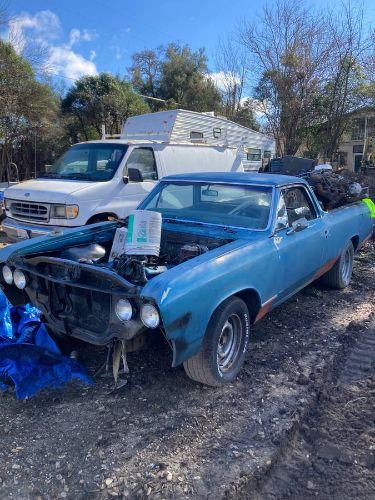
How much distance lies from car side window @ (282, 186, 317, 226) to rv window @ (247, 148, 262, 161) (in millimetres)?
11757

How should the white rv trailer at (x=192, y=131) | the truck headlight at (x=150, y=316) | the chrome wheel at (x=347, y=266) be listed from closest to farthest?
the truck headlight at (x=150, y=316)
the chrome wheel at (x=347, y=266)
the white rv trailer at (x=192, y=131)

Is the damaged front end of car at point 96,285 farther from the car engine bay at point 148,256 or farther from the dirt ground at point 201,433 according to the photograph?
the dirt ground at point 201,433

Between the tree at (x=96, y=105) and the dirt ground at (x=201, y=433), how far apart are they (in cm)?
1957

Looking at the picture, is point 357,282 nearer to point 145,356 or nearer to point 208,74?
point 145,356

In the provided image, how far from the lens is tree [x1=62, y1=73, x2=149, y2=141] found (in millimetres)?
21359

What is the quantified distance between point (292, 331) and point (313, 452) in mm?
1839

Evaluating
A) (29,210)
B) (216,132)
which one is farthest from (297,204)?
(216,132)

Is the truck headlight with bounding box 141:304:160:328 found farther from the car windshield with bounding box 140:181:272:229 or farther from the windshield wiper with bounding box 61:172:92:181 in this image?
the windshield wiper with bounding box 61:172:92:181

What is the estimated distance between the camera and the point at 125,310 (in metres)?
2.84


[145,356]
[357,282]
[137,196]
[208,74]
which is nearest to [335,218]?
[357,282]

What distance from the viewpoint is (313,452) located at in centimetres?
273

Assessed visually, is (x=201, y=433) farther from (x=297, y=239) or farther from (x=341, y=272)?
(x=341, y=272)

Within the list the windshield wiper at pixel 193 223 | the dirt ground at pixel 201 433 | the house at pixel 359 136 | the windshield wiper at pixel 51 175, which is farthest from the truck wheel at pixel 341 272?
the house at pixel 359 136

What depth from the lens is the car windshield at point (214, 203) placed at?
413cm
